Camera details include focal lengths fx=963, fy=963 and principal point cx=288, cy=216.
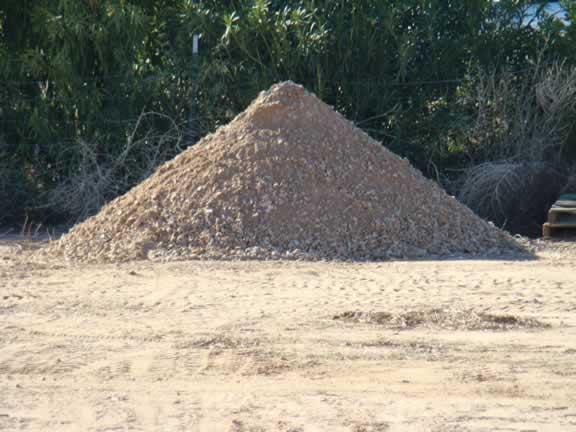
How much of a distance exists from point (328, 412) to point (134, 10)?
8.14 meters

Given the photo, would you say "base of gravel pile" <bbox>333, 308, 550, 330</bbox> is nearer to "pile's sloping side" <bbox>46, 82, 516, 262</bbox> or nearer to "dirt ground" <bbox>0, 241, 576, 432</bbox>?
"dirt ground" <bbox>0, 241, 576, 432</bbox>

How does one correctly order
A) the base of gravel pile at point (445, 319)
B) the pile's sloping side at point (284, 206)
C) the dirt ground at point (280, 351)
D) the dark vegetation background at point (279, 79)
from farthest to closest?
the dark vegetation background at point (279, 79)
the pile's sloping side at point (284, 206)
the base of gravel pile at point (445, 319)
the dirt ground at point (280, 351)

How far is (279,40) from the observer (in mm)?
11484

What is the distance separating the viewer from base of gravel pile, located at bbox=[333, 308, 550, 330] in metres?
5.99

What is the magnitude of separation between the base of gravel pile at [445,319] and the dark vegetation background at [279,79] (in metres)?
5.20

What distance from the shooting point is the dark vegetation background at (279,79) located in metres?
11.5

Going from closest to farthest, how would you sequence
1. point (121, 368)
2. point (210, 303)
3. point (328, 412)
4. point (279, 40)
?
1. point (328, 412)
2. point (121, 368)
3. point (210, 303)
4. point (279, 40)

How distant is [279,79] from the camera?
1172 cm

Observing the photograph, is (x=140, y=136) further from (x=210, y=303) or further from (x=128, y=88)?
(x=210, y=303)

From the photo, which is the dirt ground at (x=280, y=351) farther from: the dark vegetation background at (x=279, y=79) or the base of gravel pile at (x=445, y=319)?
the dark vegetation background at (x=279, y=79)

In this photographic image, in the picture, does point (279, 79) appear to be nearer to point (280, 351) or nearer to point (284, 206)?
point (284, 206)

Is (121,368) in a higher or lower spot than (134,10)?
lower

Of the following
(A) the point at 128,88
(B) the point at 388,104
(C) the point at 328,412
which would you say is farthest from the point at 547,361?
A: (A) the point at 128,88

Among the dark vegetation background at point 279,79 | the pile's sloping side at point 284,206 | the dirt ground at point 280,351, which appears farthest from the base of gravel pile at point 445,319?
the dark vegetation background at point 279,79
